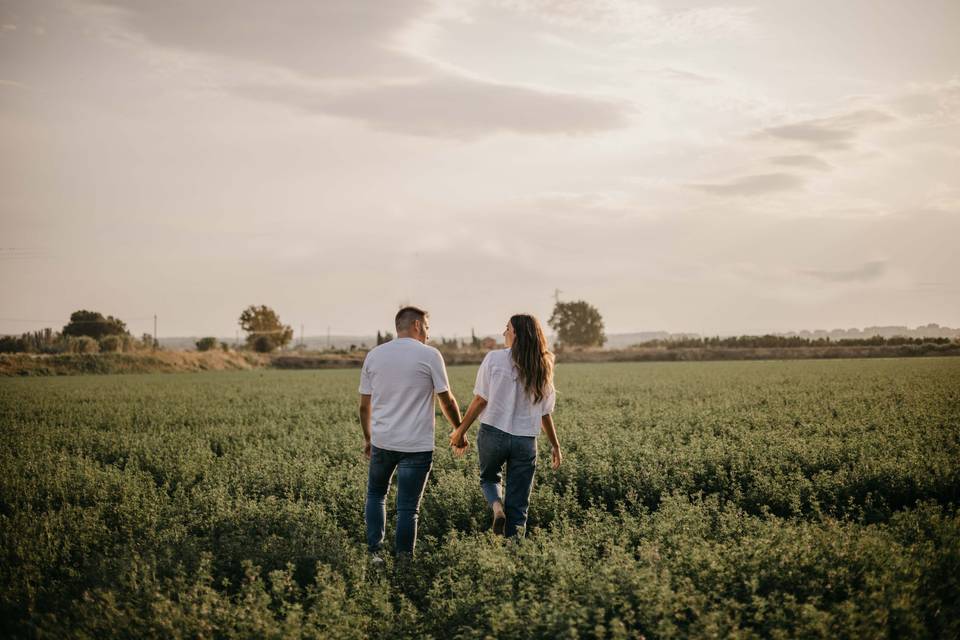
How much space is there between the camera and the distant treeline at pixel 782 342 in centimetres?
6562

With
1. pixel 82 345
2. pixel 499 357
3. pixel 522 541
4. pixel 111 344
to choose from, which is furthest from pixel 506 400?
pixel 82 345

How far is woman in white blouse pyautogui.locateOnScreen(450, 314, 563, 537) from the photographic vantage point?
6.16 metres

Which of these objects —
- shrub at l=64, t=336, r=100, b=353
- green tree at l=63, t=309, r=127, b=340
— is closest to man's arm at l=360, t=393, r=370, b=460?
shrub at l=64, t=336, r=100, b=353

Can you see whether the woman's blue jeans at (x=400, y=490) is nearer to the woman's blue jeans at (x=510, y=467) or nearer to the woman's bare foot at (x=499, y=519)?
the woman's blue jeans at (x=510, y=467)

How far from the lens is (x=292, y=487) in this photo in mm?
8906

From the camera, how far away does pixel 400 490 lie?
19.6 feet

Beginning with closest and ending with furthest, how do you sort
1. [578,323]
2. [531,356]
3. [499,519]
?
1. [531,356]
2. [499,519]
3. [578,323]

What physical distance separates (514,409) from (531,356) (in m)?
0.56

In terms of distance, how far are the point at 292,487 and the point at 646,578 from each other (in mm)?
5780

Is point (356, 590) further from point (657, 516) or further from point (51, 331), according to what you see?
point (51, 331)

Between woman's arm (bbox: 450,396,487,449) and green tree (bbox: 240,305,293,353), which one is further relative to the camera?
green tree (bbox: 240,305,293,353)

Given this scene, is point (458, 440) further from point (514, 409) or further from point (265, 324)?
point (265, 324)

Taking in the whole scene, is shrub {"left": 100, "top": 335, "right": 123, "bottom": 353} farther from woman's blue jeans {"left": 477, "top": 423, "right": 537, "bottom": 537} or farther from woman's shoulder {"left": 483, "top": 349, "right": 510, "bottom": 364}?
woman's shoulder {"left": 483, "top": 349, "right": 510, "bottom": 364}

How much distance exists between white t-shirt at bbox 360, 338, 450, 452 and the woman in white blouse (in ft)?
1.61
